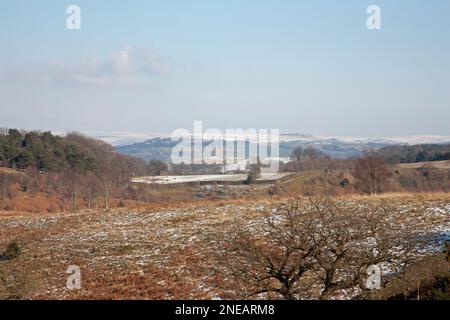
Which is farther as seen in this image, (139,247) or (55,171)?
(55,171)

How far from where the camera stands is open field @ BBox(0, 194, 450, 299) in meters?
20.9

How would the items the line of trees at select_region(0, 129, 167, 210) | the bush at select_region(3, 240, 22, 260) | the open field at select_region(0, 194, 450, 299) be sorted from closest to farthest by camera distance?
the open field at select_region(0, 194, 450, 299) → the bush at select_region(3, 240, 22, 260) → the line of trees at select_region(0, 129, 167, 210)

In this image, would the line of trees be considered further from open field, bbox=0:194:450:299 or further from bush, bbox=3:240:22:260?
bush, bbox=3:240:22:260

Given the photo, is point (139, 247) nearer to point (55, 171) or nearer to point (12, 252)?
point (12, 252)

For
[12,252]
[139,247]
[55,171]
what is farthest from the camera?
[55,171]

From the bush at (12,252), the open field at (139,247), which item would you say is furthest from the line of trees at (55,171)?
the bush at (12,252)

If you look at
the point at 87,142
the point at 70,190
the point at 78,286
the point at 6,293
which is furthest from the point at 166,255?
the point at 87,142

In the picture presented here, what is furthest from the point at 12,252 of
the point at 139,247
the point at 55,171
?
the point at 55,171

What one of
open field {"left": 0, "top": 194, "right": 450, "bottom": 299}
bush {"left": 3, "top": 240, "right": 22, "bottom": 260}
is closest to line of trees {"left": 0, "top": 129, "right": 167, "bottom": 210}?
open field {"left": 0, "top": 194, "right": 450, "bottom": 299}

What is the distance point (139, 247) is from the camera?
29.2m

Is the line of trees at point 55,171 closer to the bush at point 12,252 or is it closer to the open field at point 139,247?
the open field at point 139,247

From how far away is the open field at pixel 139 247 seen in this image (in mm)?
20906
